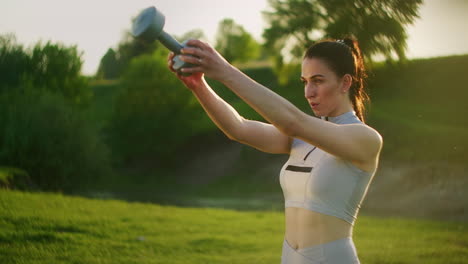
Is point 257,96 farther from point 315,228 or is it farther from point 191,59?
point 315,228

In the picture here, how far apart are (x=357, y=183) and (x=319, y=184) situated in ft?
0.71

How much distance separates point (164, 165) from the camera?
52.9 metres

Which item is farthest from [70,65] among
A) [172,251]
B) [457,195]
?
[172,251]

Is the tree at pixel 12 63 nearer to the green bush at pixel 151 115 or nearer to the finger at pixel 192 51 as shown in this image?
the green bush at pixel 151 115

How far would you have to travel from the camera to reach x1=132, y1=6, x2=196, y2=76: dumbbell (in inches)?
85.0

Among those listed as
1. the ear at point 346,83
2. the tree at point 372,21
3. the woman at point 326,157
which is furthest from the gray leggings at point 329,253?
the tree at point 372,21

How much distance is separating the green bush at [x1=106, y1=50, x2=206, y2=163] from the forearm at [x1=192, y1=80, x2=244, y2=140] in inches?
1930

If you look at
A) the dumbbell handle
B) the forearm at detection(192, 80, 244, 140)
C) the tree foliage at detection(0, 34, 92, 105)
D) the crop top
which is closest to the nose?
the crop top

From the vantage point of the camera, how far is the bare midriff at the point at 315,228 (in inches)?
108

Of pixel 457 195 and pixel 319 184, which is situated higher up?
pixel 319 184

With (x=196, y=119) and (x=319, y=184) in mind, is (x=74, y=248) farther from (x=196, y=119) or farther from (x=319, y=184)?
(x=196, y=119)

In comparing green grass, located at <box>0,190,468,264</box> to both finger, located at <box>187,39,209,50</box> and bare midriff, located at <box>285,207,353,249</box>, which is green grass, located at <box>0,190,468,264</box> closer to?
bare midriff, located at <box>285,207,353,249</box>

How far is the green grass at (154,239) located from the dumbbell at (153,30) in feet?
19.2

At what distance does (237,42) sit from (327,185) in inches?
3738
